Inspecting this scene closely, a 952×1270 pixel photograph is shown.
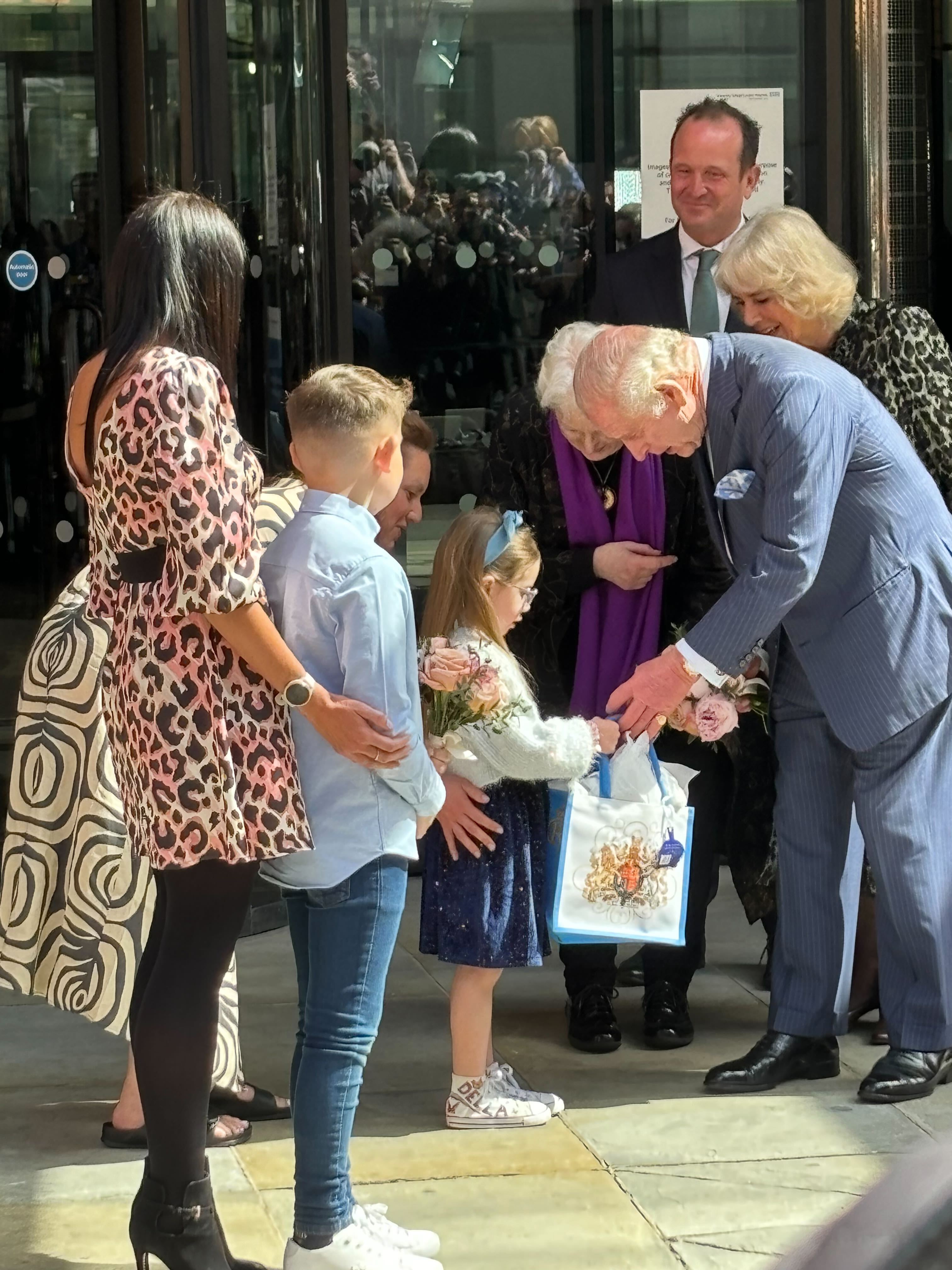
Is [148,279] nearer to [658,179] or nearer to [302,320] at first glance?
[302,320]

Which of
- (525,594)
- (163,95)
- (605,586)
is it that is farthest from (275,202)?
(525,594)

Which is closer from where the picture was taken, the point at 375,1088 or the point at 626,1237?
the point at 626,1237

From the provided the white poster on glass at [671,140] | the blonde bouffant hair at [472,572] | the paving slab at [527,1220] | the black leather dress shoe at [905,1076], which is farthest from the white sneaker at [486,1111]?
the white poster on glass at [671,140]

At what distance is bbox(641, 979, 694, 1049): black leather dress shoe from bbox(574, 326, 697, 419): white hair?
1.50 meters

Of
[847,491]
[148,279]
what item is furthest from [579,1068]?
[148,279]

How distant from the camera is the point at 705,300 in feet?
16.3

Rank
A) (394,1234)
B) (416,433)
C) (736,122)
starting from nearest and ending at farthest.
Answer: (394,1234), (416,433), (736,122)

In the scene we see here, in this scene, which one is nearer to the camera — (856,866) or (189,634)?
(189,634)

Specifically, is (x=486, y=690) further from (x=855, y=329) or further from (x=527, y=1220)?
(x=855, y=329)

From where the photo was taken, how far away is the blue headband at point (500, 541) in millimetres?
3967

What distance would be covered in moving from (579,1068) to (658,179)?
107 inches

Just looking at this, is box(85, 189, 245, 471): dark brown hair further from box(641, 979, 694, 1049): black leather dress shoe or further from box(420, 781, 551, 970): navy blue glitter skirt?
box(641, 979, 694, 1049): black leather dress shoe

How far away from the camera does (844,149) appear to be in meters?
5.81

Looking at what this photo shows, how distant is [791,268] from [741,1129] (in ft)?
5.79
